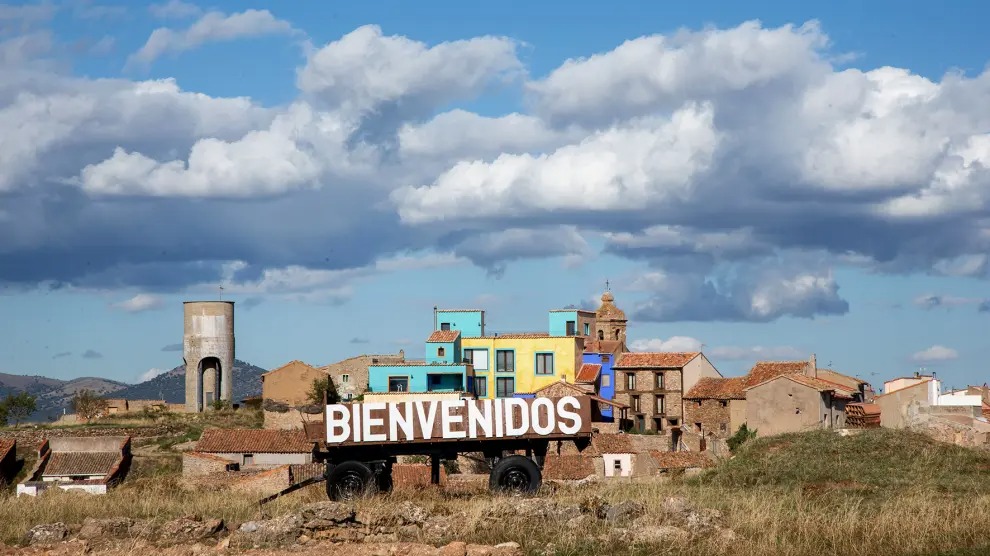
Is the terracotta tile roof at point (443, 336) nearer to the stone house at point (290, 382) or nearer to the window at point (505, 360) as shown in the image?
the window at point (505, 360)

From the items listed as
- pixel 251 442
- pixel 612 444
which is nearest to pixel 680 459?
pixel 612 444

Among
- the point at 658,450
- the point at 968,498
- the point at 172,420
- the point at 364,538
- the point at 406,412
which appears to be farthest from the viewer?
the point at 172,420

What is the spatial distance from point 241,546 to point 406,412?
33.2 ft

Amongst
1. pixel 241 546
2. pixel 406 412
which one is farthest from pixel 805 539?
pixel 406 412

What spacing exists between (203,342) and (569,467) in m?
31.9

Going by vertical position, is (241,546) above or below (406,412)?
below

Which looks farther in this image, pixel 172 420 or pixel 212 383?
pixel 212 383

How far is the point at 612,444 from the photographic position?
62.9 metres

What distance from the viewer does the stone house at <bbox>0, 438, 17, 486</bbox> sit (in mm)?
57406

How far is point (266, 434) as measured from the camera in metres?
60.6

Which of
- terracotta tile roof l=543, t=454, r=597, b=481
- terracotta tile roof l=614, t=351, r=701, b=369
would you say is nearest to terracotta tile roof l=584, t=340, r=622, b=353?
terracotta tile roof l=614, t=351, r=701, b=369

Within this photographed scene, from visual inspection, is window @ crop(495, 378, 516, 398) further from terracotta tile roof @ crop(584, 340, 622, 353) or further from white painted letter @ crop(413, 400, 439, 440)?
white painted letter @ crop(413, 400, 439, 440)

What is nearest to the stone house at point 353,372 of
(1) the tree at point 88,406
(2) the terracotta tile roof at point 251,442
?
(1) the tree at point 88,406

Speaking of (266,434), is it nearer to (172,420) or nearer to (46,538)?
(172,420)
